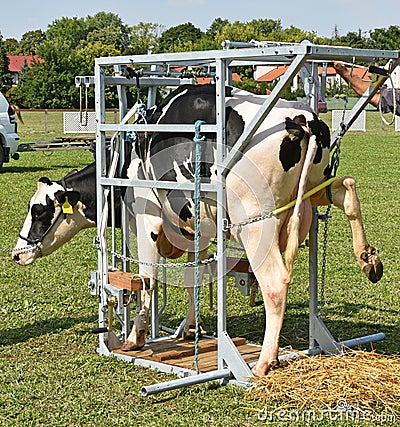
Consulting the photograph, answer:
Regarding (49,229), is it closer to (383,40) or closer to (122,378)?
(122,378)

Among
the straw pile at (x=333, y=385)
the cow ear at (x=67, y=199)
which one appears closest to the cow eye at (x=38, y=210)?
the cow ear at (x=67, y=199)

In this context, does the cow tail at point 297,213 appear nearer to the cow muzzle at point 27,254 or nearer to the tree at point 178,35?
the cow muzzle at point 27,254

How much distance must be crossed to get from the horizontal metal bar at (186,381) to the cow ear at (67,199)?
2.22m

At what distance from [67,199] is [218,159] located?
195cm

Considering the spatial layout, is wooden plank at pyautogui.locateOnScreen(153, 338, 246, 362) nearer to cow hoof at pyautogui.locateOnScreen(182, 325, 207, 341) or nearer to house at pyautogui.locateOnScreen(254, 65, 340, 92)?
cow hoof at pyautogui.locateOnScreen(182, 325, 207, 341)

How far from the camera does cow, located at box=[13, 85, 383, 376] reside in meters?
6.43

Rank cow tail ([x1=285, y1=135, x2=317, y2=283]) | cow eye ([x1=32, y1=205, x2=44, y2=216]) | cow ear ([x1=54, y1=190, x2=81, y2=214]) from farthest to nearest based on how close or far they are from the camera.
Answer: cow eye ([x1=32, y1=205, x2=44, y2=216])
cow ear ([x1=54, y1=190, x2=81, y2=214])
cow tail ([x1=285, y1=135, x2=317, y2=283])

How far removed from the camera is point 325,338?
7.35 metres

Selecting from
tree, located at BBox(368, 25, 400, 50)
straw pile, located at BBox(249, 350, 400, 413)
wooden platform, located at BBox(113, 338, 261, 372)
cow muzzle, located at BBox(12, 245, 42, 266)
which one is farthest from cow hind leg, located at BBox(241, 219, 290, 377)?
tree, located at BBox(368, 25, 400, 50)

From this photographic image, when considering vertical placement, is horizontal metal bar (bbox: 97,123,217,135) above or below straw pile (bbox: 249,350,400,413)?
above

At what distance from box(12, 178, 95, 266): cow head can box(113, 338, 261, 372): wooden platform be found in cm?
132

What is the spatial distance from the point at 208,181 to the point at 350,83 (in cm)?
139

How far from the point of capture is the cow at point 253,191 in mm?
6430

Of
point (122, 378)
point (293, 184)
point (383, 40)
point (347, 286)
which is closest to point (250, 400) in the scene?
point (122, 378)
